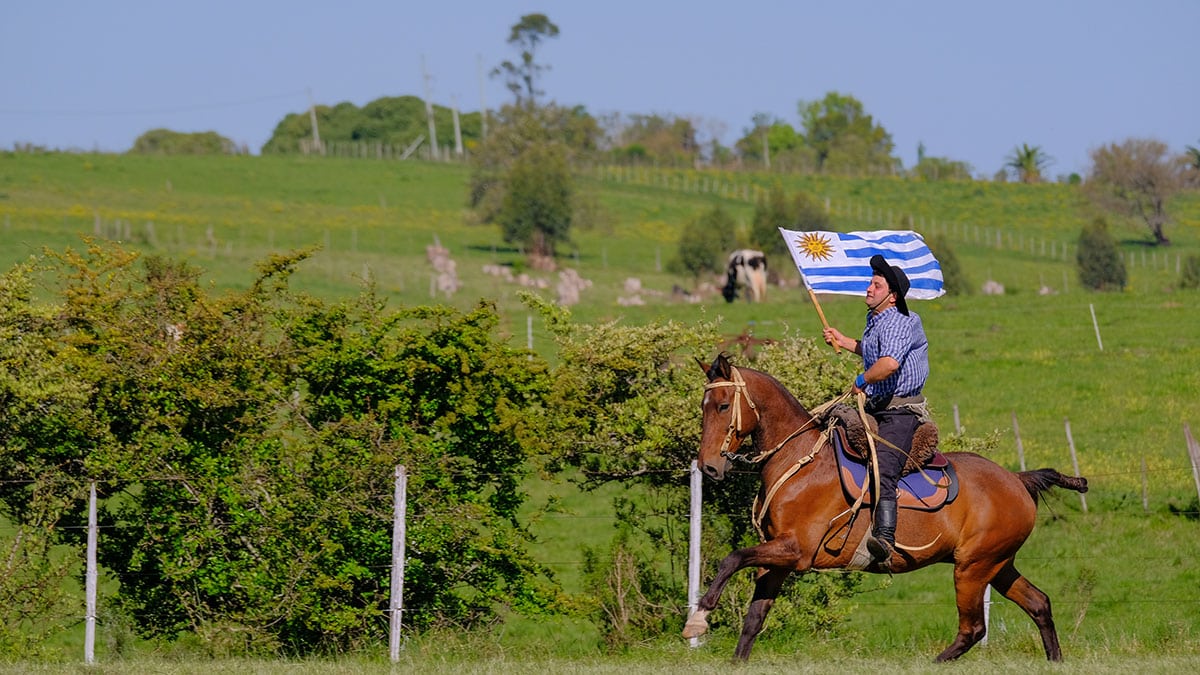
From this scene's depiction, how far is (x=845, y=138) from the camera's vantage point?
15200 cm

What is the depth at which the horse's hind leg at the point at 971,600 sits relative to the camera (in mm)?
10844

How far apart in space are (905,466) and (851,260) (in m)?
2.58

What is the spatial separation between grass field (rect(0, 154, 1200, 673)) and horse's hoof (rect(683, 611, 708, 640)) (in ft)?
1.49

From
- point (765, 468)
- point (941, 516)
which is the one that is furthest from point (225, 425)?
point (941, 516)

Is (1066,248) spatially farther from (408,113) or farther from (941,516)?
(408,113)

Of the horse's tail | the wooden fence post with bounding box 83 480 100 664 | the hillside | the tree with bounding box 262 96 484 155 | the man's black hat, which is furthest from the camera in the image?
the tree with bounding box 262 96 484 155

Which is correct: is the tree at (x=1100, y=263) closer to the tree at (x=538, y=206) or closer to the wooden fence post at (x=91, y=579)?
the tree at (x=538, y=206)

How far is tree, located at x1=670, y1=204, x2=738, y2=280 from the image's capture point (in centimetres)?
6147

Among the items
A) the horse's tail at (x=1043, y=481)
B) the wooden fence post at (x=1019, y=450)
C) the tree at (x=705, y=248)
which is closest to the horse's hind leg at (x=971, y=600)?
the horse's tail at (x=1043, y=481)

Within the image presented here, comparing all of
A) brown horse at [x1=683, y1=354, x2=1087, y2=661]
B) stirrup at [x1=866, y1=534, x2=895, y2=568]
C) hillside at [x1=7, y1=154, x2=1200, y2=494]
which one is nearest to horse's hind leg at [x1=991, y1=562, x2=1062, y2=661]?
brown horse at [x1=683, y1=354, x2=1087, y2=661]

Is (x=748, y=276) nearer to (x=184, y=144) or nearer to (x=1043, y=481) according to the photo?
(x=1043, y=481)

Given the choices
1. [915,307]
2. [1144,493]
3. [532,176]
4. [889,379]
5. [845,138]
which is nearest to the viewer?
[889,379]

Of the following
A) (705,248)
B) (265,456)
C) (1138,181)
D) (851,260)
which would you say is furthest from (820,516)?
(1138,181)

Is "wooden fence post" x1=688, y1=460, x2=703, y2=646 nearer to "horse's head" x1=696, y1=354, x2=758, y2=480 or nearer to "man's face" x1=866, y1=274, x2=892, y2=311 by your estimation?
"horse's head" x1=696, y1=354, x2=758, y2=480
